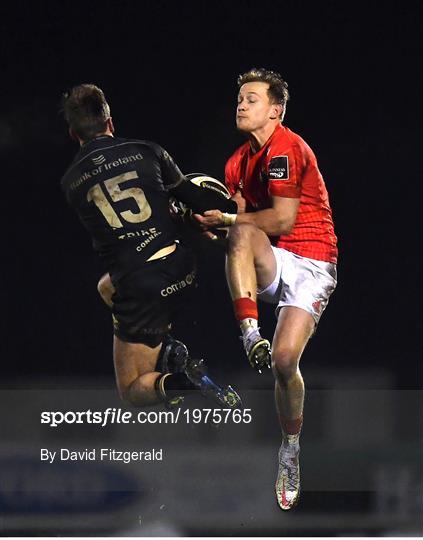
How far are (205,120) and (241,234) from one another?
819mm

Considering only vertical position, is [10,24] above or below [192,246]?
above

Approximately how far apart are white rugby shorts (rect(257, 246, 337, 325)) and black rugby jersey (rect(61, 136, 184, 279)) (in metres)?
0.62

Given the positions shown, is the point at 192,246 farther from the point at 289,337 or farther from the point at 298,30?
the point at 298,30

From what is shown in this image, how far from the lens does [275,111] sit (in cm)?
617

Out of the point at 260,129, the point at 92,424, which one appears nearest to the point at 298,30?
the point at 260,129

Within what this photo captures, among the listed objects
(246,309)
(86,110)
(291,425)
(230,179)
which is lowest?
(291,425)

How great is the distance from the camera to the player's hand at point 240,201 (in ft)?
19.9

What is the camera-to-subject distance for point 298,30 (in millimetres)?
6410

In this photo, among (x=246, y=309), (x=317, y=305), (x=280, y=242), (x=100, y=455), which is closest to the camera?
(x=246, y=309)

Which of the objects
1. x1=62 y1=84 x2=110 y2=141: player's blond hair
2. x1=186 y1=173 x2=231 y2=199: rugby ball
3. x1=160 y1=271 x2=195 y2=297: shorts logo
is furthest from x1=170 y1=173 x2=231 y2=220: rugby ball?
x1=62 y1=84 x2=110 y2=141: player's blond hair

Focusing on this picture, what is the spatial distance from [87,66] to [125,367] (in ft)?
5.83

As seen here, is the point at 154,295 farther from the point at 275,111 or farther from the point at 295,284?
the point at 275,111

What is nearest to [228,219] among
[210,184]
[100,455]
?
[210,184]

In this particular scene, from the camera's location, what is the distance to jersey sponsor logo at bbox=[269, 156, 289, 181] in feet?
19.6
